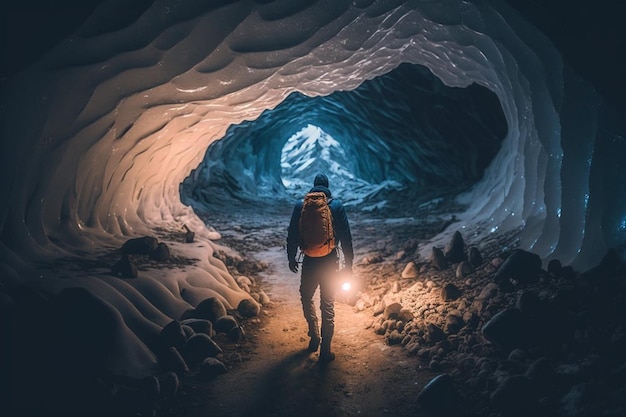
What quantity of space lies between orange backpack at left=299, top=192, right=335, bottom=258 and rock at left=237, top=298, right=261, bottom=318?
145 cm

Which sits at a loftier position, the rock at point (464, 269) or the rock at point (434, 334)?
the rock at point (464, 269)

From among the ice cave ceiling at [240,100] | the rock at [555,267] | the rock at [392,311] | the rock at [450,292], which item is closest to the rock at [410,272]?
the rock at [450,292]

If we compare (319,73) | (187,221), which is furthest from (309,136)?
(319,73)

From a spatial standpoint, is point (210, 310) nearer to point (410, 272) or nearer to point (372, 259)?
point (410, 272)

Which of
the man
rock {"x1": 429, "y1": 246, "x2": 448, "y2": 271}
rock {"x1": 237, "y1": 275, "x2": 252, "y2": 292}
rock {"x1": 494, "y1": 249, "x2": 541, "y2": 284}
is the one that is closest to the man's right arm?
the man

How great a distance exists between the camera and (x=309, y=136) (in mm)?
29766

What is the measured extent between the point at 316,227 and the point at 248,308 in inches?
67.1

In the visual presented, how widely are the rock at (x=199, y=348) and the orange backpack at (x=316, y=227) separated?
122cm

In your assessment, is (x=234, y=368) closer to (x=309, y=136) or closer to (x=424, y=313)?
(x=424, y=313)

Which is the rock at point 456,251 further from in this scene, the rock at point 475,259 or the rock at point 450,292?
the rock at point 450,292

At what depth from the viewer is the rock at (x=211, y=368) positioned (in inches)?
123

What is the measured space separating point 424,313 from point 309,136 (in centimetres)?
2670

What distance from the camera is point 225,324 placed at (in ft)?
12.8

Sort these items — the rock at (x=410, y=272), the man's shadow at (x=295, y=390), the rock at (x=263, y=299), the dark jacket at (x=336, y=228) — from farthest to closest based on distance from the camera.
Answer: the rock at (x=410, y=272), the rock at (x=263, y=299), the dark jacket at (x=336, y=228), the man's shadow at (x=295, y=390)
